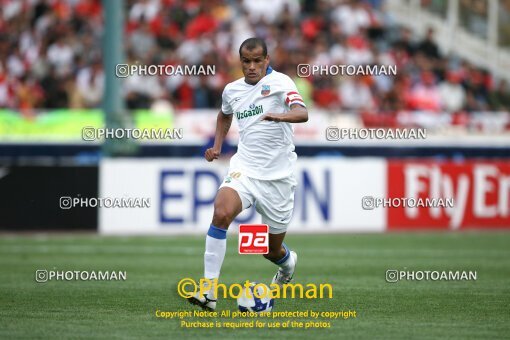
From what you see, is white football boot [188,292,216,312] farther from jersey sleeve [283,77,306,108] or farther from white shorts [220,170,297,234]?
jersey sleeve [283,77,306,108]

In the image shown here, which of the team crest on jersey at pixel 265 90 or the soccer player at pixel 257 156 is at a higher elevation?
the team crest on jersey at pixel 265 90

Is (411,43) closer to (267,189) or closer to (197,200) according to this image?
(197,200)

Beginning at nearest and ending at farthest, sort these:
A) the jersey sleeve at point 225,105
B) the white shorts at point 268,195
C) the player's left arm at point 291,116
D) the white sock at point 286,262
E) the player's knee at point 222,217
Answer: the player's left arm at point 291,116 → the player's knee at point 222,217 → the white shorts at point 268,195 → the jersey sleeve at point 225,105 → the white sock at point 286,262

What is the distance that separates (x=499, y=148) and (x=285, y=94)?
17784 millimetres

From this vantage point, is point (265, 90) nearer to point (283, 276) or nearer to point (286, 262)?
point (286, 262)

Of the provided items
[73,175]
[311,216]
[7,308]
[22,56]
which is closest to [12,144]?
[22,56]

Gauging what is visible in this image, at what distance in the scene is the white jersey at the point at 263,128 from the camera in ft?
31.3

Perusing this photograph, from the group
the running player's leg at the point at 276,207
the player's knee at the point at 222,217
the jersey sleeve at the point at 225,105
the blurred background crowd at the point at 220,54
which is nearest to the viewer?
the player's knee at the point at 222,217

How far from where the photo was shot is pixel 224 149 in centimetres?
2266

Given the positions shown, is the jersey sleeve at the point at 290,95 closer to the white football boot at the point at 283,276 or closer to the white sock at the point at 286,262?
the white sock at the point at 286,262

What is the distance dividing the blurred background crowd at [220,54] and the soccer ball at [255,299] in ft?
52.3

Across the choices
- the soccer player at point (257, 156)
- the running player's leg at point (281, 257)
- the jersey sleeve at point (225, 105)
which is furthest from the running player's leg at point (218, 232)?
the jersey sleeve at point (225, 105)

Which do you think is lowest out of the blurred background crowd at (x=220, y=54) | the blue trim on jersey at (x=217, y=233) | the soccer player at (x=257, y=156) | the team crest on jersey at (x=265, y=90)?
the blue trim on jersey at (x=217, y=233)

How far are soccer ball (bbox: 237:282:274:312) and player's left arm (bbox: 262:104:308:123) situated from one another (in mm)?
1488
